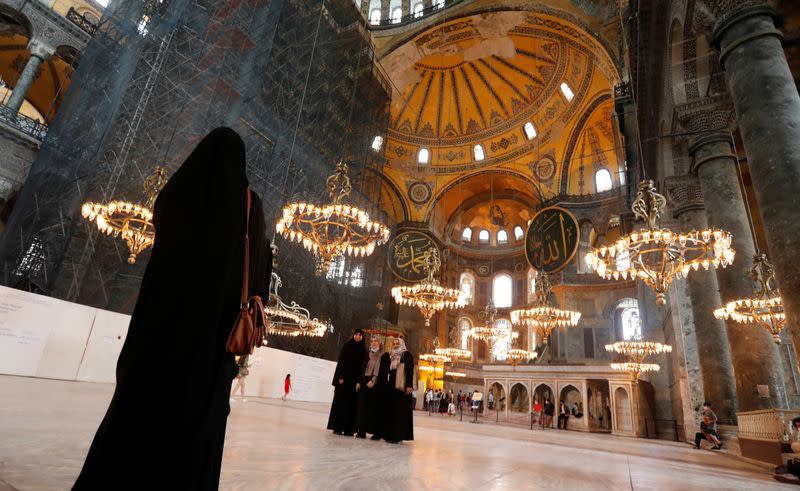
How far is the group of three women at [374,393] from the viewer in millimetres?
4457

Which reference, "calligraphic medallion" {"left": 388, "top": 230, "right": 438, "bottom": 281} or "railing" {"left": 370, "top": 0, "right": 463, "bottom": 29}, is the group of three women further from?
"railing" {"left": 370, "top": 0, "right": 463, "bottom": 29}

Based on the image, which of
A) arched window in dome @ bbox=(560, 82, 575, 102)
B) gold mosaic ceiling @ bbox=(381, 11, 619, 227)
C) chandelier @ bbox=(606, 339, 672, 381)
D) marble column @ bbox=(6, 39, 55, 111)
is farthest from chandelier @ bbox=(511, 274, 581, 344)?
marble column @ bbox=(6, 39, 55, 111)

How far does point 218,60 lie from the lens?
1102 cm

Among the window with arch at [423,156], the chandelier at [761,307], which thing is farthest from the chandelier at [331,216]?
the window with arch at [423,156]

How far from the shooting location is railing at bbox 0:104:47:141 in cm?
1127

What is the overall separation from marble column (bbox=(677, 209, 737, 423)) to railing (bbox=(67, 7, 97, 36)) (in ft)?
57.2

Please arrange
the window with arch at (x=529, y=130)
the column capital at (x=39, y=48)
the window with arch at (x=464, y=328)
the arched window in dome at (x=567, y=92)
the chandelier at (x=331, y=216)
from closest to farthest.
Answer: the chandelier at (x=331, y=216) → the column capital at (x=39, y=48) → the arched window in dome at (x=567, y=92) → the window with arch at (x=529, y=130) → the window with arch at (x=464, y=328)

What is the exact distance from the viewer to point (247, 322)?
1.34 meters

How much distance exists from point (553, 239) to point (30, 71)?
16.7 m

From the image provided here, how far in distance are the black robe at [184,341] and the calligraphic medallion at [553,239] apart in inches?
517

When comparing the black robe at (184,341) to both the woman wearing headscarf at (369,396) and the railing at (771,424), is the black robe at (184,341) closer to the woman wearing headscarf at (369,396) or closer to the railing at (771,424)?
the woman wearing headscarf at (369,396)

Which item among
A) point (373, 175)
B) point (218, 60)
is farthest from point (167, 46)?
point (373, 175)

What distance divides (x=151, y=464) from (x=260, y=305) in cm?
53

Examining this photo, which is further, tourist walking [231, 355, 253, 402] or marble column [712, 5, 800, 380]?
marble column [712, 5, 800, 380]
